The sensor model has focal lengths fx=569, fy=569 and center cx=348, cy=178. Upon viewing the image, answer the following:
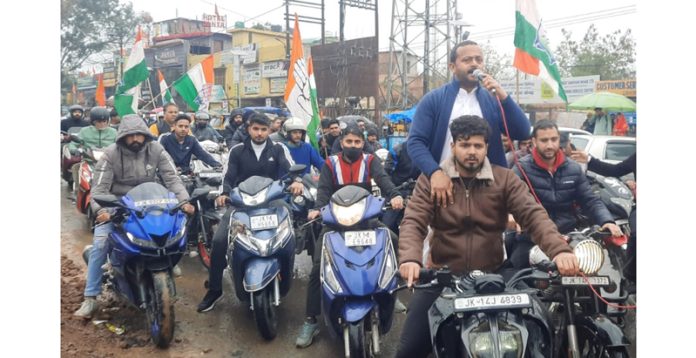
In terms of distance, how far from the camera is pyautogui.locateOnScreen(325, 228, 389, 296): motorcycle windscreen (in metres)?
3.45

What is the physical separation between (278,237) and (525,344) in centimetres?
233

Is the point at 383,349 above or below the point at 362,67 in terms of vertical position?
below

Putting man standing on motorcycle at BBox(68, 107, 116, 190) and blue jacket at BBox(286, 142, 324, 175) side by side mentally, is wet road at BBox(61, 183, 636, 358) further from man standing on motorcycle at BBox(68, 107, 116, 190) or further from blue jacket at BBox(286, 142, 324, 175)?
man standing on motorcycle at BBox(68, 107, 116, 190)

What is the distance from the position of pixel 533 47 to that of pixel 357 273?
7.33 feet

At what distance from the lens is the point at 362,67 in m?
20.3

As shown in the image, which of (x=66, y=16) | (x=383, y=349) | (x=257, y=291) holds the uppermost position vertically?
(x=66, y=16)

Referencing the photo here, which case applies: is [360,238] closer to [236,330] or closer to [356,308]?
[356,308]

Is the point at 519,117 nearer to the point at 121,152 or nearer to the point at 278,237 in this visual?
the point at 278,237

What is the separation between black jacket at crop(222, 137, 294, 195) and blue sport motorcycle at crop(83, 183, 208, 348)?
0.91m

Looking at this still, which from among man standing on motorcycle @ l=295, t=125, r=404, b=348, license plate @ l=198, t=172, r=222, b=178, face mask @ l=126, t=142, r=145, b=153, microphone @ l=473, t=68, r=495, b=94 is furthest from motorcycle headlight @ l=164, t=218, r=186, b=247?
microphone @ l=473, t=68, r=495, b=94

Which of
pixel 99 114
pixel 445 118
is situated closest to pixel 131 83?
pixel 99 114

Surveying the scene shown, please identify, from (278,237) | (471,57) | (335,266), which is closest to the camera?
(471,57)

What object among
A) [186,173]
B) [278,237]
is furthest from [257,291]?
[186,173]

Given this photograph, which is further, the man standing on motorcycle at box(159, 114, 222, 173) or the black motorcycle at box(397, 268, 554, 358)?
the man standing on motorcycle at box(159, 114, 222, 173)
